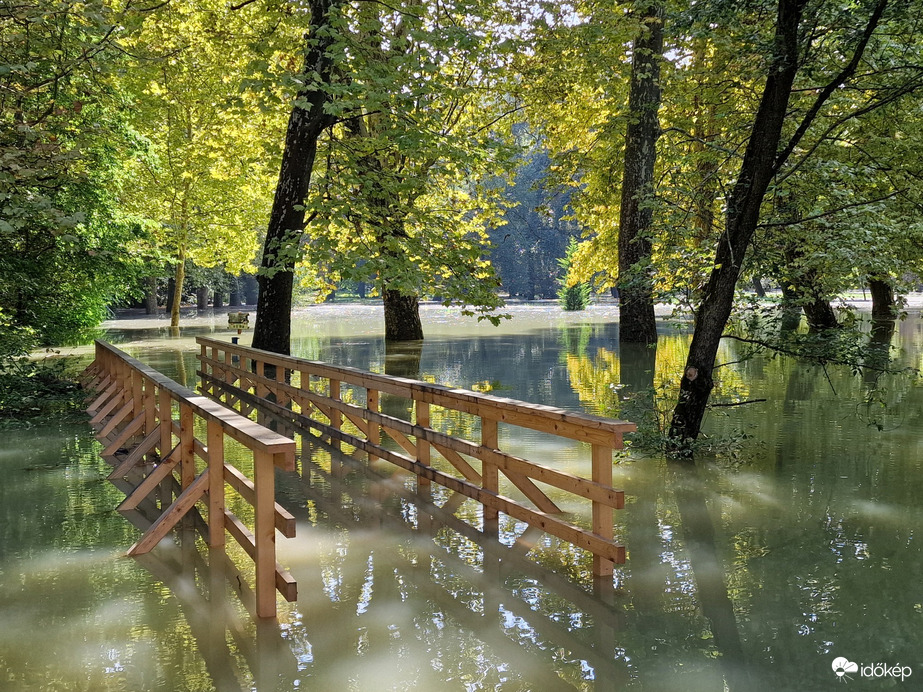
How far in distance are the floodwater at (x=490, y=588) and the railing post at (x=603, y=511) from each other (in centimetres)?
14

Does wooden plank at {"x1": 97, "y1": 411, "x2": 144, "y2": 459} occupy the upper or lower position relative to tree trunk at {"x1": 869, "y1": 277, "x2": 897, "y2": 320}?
lower

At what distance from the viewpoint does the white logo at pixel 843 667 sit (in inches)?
158

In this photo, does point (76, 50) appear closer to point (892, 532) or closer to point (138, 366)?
point (138, 366)

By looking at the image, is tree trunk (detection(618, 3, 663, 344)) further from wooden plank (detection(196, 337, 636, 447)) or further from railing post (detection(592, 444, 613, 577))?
railing post (detection(592, 444, 613, 577))

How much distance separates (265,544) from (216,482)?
1197 mm

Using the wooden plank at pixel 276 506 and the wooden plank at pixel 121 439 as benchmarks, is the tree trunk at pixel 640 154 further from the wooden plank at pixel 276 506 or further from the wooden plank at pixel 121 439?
the wooden plank at pixel 276 506

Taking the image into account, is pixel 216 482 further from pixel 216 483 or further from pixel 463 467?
pixel 463 467

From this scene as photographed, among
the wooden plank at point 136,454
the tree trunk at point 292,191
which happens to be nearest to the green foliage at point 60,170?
the wooden plank at point 136,454

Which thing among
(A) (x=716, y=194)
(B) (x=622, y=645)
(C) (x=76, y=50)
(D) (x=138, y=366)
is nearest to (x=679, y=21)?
(A) (x=716, y=194)

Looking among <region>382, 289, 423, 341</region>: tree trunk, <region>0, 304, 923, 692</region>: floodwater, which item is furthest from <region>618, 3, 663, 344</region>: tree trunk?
<region>0, 304, 923, 692</region>: floodwater

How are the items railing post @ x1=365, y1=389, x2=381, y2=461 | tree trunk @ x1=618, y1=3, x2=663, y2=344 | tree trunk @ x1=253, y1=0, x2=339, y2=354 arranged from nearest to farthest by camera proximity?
railing post @ x1=365, y1=389, x2=381, y2=461, tree trunk @ x1=253, y1=0, x2=339, y2=354, tree trunk @ x1=618, y1=3, x2=663, y2=344

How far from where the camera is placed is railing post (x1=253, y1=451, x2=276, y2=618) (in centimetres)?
473

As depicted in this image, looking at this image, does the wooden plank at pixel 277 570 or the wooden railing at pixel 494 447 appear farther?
the wooden railing at pixel 494 447

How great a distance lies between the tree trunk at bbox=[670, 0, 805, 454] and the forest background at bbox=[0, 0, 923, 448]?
0.02 metres
